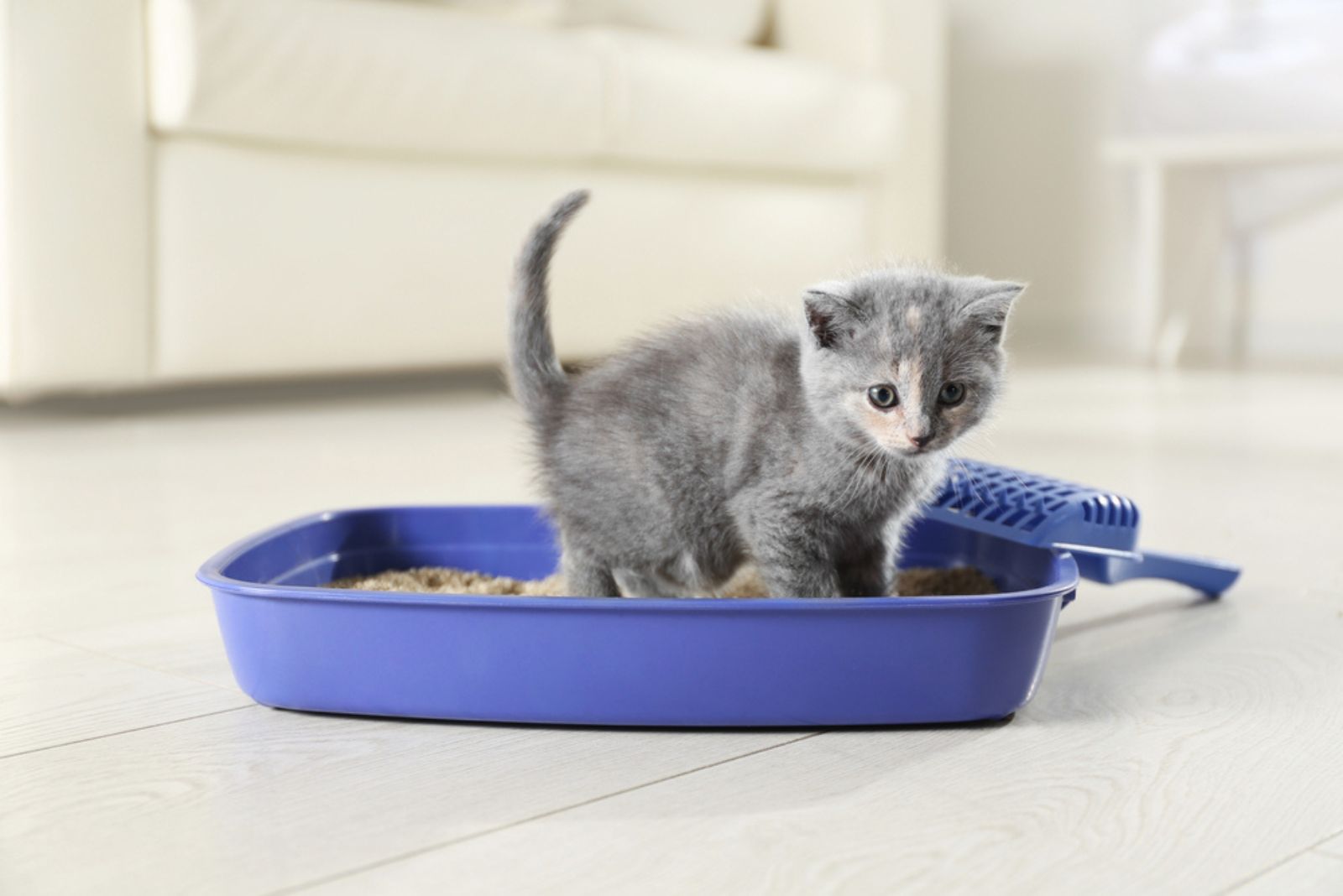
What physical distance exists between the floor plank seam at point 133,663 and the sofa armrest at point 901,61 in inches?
113

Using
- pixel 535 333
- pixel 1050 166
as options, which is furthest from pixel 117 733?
pixel 1050 166

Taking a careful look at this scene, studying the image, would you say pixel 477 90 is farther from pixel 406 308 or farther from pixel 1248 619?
pixel 1248 619

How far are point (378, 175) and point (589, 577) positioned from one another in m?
1.79

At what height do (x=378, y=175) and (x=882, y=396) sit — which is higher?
(x=378, y=175)

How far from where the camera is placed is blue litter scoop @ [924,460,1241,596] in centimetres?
119

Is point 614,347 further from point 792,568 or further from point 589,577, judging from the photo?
point 792,568

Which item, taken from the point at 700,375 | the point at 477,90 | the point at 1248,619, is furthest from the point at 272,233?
the point at 1248,619

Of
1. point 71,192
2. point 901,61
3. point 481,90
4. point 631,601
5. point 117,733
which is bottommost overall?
point 117,733

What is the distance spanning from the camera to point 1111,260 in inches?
181

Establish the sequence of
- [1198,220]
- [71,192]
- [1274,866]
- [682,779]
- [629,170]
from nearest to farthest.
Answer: [1274,866]
[682,779]
[71,192]
[629,170]
[1198,220]

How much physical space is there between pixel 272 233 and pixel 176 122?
0.88 feet

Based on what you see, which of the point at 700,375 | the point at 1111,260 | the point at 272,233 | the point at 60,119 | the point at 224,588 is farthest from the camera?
the point at 1111,260

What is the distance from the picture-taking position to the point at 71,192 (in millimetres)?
2408

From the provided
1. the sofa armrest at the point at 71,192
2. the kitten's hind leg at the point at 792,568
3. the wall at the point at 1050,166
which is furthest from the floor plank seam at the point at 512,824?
the wall at the point at 1050,166
